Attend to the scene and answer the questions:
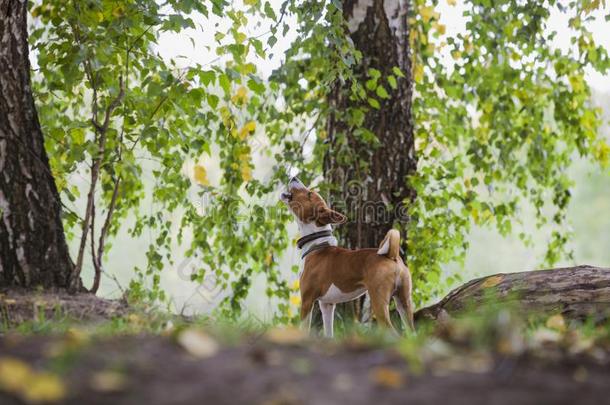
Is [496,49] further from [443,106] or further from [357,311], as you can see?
[357,311]

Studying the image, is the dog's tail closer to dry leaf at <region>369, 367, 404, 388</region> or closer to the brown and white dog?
the brown and white dog

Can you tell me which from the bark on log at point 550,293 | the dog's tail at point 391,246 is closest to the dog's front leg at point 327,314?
the dog's tail at point 391,246

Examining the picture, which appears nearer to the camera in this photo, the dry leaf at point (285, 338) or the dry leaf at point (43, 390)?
the dry leaf at point (43, 390)

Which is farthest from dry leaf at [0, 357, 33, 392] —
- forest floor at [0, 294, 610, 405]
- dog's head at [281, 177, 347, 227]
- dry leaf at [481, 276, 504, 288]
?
dry leaf at [481, 276, 504, 288]

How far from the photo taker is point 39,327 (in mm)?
3361

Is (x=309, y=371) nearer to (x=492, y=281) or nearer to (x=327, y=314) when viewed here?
Answer: (x=327, y=314)

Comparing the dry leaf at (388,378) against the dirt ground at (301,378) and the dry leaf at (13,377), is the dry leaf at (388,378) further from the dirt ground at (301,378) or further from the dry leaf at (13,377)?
the dry leaf at (13,377)

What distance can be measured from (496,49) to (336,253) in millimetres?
2921

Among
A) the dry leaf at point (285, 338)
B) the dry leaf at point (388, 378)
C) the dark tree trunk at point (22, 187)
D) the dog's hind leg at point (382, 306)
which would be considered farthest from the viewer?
the dog's hind leg at point (382, 306)

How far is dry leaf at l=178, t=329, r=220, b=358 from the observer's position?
6.50 feet

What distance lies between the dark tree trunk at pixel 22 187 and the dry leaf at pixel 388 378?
273 centimetres

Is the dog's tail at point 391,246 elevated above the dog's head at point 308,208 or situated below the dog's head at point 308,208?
below

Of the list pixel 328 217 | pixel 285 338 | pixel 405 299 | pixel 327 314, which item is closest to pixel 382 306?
pixel 405 299

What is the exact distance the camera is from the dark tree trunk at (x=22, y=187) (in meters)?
3.95
